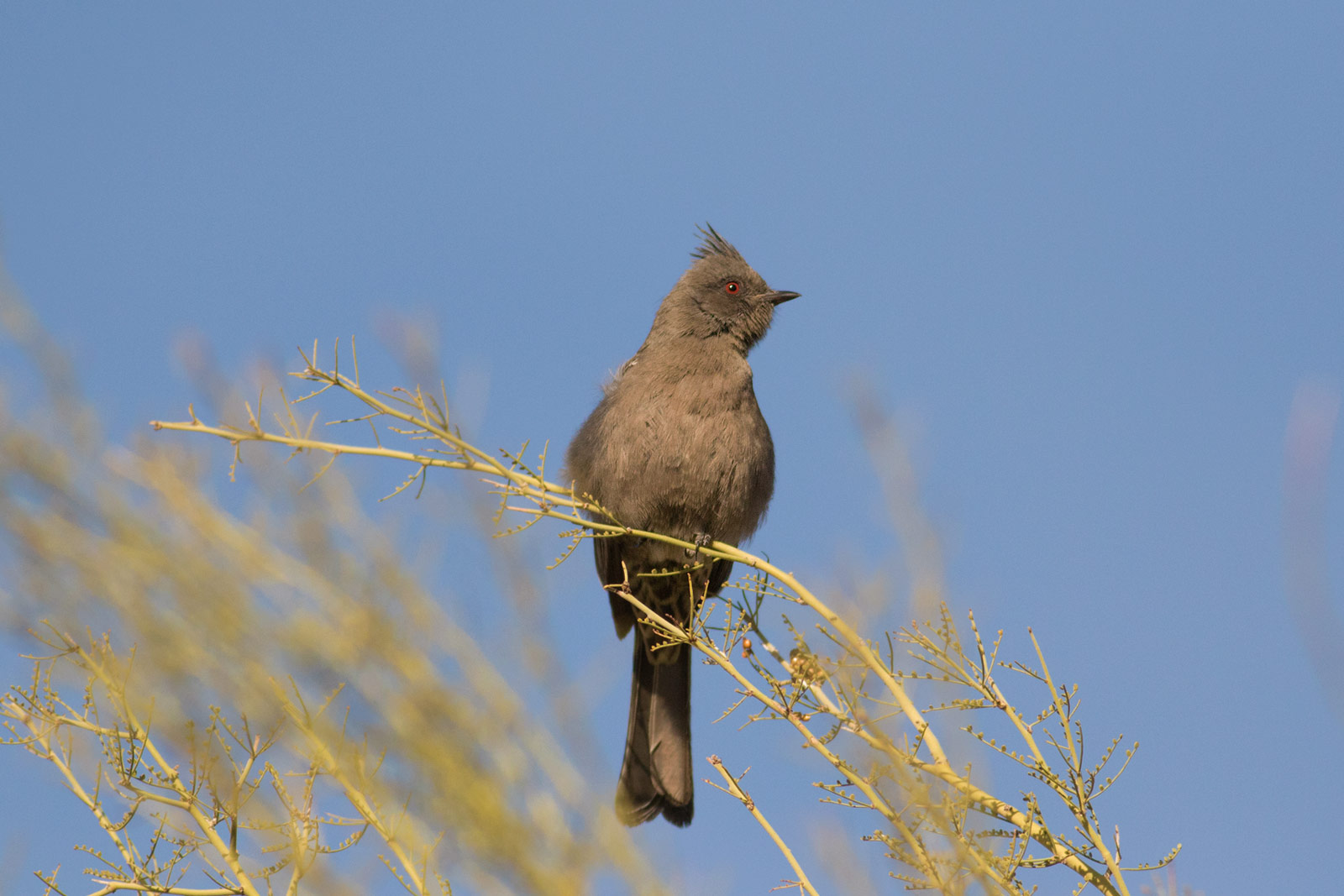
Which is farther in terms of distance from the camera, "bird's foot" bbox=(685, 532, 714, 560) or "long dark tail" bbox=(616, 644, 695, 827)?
"long dark tail" bbox=(616, 644, 695, 827)

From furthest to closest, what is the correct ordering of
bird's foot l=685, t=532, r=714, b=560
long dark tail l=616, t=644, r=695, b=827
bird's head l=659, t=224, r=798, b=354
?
bird's head l=659, t=224, r=798, b=354, long dark tail l=616, t=644, r=695, b=827, bird's foot l=685, t=532, r=714, b=560

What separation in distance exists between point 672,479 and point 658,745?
1.46m

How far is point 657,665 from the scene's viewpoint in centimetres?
602

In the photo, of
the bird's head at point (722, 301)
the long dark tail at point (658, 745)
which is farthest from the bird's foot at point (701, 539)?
the bird's head at point (722, 301)

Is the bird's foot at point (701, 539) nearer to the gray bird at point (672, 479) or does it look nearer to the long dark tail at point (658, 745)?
the gray bird at point (672, 479)

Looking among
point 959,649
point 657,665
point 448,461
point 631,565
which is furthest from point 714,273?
point 959,649

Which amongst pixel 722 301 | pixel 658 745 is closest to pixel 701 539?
pixel 658 745

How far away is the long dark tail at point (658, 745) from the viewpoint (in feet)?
18.1

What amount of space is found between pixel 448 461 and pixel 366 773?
2.76 ft

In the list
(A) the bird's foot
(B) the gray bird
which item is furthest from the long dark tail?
(A) the bird's foot

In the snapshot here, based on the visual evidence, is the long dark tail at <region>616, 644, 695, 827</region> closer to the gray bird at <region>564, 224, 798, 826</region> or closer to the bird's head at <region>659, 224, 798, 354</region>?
the gray bird at <region>564, 224, 798, 826</region>

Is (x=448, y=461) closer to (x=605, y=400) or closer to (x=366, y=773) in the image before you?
(x=366, y=773)

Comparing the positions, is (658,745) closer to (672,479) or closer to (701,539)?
(701,539)

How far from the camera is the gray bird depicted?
5.33 metres
